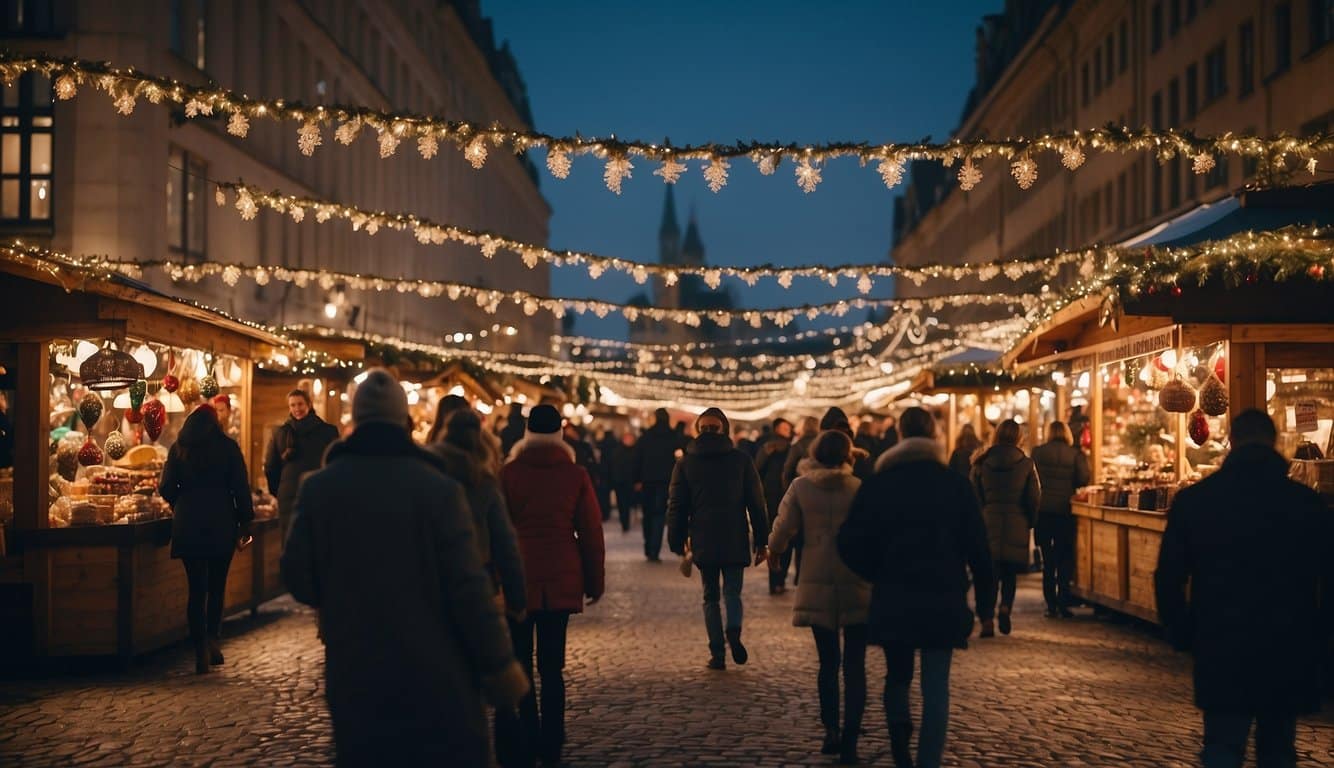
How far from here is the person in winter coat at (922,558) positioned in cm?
785

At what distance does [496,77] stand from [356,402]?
74.1 meters

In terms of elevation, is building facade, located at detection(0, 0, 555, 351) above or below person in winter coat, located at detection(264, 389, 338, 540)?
Result: above

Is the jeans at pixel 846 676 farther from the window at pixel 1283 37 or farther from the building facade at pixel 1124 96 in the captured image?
the window at pixel 1283 37

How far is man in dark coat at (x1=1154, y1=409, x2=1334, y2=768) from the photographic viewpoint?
678 cm

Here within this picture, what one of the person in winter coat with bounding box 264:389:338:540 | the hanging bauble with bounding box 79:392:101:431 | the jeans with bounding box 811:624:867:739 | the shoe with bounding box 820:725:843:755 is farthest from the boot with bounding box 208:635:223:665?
the shoe with bounding box 820:725:843:755

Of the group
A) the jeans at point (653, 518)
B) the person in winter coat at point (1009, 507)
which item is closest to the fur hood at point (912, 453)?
the person in winter coat at point (1009, 507)

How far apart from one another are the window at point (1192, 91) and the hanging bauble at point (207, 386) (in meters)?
28.8

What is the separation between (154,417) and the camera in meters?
16.7

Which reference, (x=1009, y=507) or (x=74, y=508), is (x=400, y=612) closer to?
(x=74, y=508)

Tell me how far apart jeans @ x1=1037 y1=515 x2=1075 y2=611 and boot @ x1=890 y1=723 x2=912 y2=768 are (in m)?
9.19

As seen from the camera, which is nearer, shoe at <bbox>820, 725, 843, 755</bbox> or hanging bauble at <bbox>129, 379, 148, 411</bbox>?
shoe at <bbox>820, 725, 843, 755</bbox>

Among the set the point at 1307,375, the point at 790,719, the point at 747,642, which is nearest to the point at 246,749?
the point at 790,719

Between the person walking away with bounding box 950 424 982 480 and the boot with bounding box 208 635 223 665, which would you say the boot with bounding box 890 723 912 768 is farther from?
the person walking away with bounding box 950 424 982 480

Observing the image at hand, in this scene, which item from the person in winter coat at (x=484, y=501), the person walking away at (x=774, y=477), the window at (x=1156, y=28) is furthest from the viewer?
the window at (x=1156, y=28)
